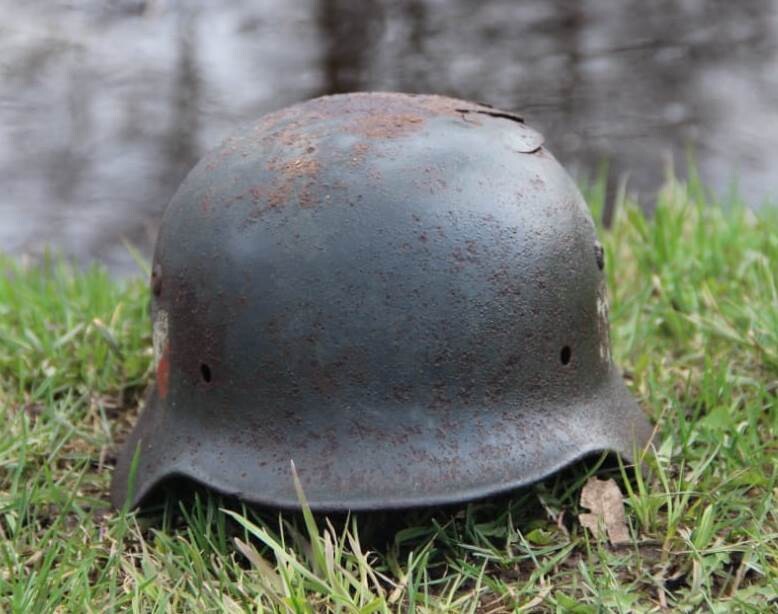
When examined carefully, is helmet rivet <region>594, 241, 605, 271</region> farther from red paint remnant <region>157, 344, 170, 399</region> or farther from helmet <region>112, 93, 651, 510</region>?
red paint remnant <region>157, 344, 170, 399</region>

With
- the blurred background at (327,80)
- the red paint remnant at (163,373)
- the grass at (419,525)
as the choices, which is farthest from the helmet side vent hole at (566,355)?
the blurred background at (327,80)

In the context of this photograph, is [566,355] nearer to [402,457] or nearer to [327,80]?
[402,457]

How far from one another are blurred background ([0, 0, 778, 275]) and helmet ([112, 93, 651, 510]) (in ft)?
14.6

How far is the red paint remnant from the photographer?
2420 mm

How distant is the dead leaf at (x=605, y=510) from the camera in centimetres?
219

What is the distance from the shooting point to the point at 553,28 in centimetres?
969

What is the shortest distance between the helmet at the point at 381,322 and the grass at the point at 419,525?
132 mm

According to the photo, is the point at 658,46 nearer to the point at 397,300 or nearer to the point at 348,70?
the point at 348,70

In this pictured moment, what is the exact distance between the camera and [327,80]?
27.7 ft

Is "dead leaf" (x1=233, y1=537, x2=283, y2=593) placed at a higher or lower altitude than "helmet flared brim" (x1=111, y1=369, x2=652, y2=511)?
lower

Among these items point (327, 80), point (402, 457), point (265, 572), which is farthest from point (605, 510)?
point (327, 80)

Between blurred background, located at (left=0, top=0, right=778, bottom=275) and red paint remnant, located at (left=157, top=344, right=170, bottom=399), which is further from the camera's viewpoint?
blurred background, located at (left=0, top=0, right=778, bottom=275)

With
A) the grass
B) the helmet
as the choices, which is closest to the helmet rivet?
the helmet

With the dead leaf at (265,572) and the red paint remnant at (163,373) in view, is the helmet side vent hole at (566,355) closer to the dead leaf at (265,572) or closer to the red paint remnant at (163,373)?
the dead leaf at (265,572)
